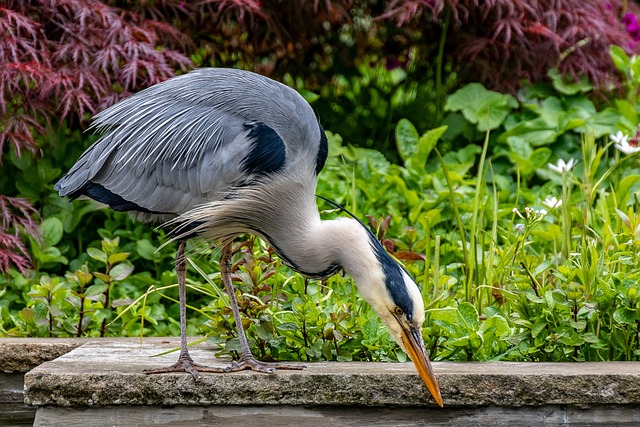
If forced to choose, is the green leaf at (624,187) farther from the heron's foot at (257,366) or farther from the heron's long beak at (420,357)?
the heron's foot at (257,366)

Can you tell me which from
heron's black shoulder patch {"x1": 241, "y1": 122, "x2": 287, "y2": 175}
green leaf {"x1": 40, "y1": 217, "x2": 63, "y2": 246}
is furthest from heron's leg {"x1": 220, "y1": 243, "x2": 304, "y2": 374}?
green leaf {"x1": 40, "y1": 217, "x2": 63, "y2": 246}

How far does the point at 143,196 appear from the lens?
3832 millimetres

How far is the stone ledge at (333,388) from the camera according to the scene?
3379mm

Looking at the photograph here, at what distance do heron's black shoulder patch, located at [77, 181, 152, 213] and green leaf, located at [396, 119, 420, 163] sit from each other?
2433 mm

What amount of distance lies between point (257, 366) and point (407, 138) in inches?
109

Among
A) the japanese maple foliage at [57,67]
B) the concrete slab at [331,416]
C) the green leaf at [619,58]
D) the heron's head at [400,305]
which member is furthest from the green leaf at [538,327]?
the green leaf at [619,58]

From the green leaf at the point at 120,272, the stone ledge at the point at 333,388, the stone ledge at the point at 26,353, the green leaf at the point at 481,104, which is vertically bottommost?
the stone ledge at the point at 26,353

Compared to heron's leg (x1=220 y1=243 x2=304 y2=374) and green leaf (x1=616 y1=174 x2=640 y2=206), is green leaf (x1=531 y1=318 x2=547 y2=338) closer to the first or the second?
heron's leg (x1=220 y1=243 x2=304 y2=374)

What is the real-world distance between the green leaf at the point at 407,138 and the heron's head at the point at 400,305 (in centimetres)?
254

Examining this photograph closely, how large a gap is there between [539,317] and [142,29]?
9.49ft

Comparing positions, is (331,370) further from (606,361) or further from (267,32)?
(267,32)

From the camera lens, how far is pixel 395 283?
3.36m

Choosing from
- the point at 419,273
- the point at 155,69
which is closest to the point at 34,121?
the point at 155,69

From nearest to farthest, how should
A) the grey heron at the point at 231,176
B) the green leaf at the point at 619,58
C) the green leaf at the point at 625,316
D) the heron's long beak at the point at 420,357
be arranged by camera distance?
1. the heron's long beak at the point at 420,357
2. the grey heron at the point at 231,176
3. the green leaf at the point at 625,316
4. the green leaf at the point at 619,58
